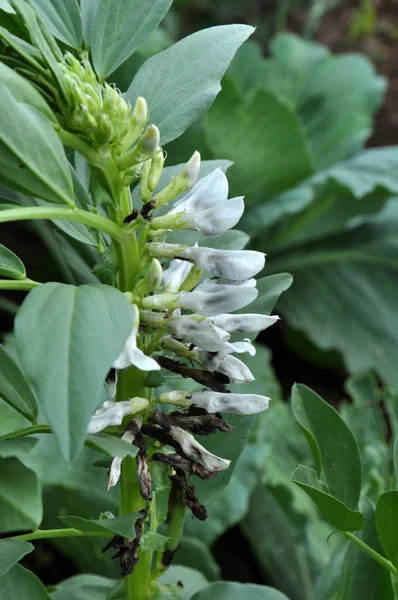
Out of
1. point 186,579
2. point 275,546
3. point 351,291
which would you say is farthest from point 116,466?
point 351,291

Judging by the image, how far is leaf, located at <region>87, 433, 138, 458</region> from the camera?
422mm

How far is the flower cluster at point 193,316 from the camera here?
1.53 ft

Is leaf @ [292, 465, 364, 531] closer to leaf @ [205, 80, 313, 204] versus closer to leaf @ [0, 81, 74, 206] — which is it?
leaf @ [0, 81, 74, 206]

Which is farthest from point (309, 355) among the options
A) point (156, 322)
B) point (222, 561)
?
point (156, 322)

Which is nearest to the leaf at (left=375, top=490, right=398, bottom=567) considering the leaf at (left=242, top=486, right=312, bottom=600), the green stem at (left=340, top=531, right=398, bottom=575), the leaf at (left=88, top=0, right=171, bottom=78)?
the green stem at (left=340, top=531, right=398, bottom=575)

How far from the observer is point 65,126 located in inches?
17.3

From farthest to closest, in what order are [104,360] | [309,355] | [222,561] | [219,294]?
[309,355], [222,561], [219,294], [104,360]

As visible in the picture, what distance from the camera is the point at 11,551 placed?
20.0 inches

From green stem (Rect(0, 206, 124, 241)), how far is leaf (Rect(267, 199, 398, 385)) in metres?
1.49

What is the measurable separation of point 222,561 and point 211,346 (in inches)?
42.5

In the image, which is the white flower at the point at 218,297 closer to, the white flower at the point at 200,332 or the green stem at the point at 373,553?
the white flower at the point at 200,332

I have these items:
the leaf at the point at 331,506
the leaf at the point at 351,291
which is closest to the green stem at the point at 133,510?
the leaf at the point at 331,506

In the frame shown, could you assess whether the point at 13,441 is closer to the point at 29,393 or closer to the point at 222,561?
the point at 29,393

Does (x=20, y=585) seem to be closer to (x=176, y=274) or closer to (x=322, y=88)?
(x=176, y=274)
